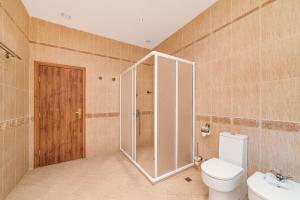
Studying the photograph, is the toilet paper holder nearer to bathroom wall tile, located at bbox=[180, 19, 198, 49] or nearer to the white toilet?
the white toilet

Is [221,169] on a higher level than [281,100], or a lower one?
lower

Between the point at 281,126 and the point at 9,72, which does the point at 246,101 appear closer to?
the point at 281,126

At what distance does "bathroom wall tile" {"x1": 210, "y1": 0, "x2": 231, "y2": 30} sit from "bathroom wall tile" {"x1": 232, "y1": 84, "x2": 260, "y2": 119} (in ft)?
3.15

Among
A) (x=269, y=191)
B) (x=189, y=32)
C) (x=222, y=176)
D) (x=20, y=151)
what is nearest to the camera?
(x=269, y=191)

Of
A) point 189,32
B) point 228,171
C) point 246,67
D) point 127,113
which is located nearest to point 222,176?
point 228,171

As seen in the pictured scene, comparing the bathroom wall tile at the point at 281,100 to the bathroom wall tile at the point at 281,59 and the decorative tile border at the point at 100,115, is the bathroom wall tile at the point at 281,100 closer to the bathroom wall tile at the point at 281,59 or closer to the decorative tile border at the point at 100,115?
the bathroom wall tile at the point at 281,59

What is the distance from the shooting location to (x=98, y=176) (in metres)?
2.18

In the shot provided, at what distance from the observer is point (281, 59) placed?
1389 mm

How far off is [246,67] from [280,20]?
0.52m

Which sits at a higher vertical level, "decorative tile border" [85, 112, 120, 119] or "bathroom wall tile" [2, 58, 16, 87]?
"bathroom wall tile" [2, 58, 16, 87]

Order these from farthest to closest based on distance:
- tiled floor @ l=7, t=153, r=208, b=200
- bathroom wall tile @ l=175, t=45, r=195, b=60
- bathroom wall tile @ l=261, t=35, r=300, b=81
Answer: bathroom wall tile @ l=175, t=45, r=195, b=60 < tiled floor @ l=7, t=153, r=208, b=200 < bathroom wall tile @ l=261, t=35, r=300, b=81

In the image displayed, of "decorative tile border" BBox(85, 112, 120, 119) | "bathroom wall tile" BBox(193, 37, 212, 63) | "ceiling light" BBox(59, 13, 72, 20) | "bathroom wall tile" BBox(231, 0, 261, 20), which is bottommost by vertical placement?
"decorative tile border" BBox(85, 112, 120, 119)

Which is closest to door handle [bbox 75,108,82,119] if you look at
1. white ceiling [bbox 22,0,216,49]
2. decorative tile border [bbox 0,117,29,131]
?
decorative tile border [bbox 0,117,29,131]

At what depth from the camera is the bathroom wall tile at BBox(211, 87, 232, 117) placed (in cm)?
186
